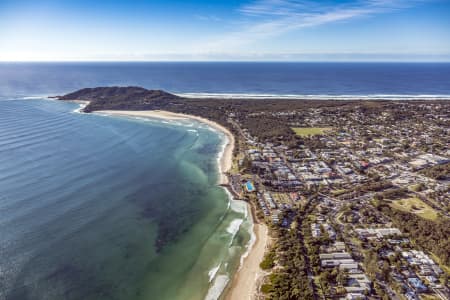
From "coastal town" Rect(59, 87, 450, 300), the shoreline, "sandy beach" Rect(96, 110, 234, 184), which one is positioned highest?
"coastal town" Rect(59, 87, 450, 300)

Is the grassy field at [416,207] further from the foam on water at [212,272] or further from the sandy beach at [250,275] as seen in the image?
the foam on water at [212,272]

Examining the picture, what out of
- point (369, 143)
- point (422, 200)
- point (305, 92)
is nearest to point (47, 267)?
point (422, 200)

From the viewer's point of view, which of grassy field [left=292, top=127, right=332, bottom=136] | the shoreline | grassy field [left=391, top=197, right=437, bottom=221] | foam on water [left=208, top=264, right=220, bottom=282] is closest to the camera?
the shoreline

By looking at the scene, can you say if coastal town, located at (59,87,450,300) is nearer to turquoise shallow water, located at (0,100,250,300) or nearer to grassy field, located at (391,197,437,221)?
grassy field, located at (391,197,437,221)

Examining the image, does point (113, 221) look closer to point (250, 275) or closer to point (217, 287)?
point (217, 287)

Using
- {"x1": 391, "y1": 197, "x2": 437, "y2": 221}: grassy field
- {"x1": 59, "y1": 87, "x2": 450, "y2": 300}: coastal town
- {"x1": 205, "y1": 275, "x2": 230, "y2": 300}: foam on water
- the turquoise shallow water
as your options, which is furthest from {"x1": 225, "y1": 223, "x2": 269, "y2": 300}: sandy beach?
A: {"x1": 391, "y1": 197, "x2": 437, "y2": 221}: grassy field

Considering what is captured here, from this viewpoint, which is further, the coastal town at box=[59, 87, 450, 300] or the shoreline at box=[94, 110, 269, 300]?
the coastal town at box=[59, 87, 450, 300]
